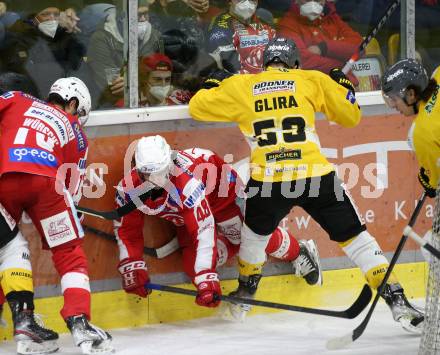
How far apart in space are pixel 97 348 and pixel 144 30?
1.52 metres

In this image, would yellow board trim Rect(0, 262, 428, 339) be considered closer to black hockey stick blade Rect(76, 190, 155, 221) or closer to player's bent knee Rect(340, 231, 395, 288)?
black hockey stick blade Rect(76, 190, 155, 221)

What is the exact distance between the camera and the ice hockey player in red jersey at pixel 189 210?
5.43 m

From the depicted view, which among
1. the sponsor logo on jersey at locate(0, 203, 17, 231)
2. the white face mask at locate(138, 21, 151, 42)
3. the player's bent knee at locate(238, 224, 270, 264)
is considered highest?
the white face mask at locate(138, 21, 151, 42)

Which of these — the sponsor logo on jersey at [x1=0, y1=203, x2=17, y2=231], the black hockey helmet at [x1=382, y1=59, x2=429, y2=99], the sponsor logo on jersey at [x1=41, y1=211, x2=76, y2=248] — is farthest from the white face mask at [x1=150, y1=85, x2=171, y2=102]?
the black hockey helmet at [x1=382, y1=59, x2=429, y2=99]

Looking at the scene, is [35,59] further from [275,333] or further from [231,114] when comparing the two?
[275,333]

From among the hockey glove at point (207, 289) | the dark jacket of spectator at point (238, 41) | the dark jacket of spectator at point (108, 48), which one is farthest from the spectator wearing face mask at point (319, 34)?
the hockey glove at point (207, 289)

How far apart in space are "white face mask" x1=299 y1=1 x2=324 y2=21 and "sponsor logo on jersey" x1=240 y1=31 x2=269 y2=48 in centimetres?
25

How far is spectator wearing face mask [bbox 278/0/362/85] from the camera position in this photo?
19.9 feet

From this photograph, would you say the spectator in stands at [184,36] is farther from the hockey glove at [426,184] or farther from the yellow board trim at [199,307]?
the hockey glove at [426,184]

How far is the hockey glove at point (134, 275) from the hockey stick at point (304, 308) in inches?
1.3

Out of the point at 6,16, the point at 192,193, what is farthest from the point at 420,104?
the point at 6,16

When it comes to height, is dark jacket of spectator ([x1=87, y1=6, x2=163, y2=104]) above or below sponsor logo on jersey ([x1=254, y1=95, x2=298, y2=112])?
above

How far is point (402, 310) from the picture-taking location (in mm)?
5559

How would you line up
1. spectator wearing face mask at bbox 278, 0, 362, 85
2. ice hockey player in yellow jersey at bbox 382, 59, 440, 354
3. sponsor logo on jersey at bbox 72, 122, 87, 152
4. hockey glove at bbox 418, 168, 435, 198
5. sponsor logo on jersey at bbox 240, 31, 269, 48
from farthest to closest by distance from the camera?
spectator wearing face mask at bbox 278, 0, 362, 85, sponsor logo on jersey at bbox 240, 31, 269, 48, hockey glove at bbox 418, 168, 435, 198, sponsor logo on jersey at bbox 72, 122, 87, 152, ice hockey player in yellow jersey at bbox 382, 59, 440, 354
